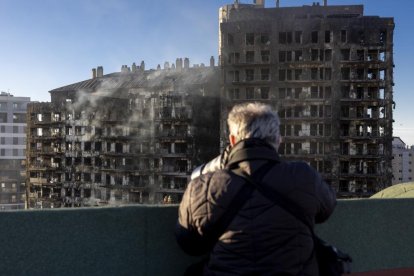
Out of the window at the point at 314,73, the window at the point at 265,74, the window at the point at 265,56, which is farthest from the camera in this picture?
the window at the point at 265,74

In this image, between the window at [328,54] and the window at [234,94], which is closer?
the window at [328,54]

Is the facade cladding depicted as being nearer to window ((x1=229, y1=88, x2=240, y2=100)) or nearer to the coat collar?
window ((x1=229, y1=88, x2=240, y2=100))

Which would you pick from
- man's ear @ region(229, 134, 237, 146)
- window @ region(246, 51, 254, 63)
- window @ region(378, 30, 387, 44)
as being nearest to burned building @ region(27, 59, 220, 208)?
window @ region(246, 51, 254, 63)

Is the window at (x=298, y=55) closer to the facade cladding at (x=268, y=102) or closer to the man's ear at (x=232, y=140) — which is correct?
the facade cladding at (x=268, y=102)

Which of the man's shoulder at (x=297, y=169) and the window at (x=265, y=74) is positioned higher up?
the window at (x=265, y=74)

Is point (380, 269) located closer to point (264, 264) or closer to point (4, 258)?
point (264, 264)

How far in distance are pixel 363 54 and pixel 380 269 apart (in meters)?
70.5

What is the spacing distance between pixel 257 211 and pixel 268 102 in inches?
2796

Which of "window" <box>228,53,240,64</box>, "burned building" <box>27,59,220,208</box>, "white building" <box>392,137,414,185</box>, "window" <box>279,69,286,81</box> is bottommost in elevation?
"white building" <box>392,137,414,185</box>

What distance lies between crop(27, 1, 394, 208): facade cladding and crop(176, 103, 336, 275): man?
67.1 m

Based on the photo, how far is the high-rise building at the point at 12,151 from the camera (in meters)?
113

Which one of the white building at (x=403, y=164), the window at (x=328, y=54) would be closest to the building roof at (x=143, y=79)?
the window at (x=328, y=54)

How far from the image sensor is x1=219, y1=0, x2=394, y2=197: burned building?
69625 mm

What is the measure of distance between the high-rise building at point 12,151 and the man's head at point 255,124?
115 m
